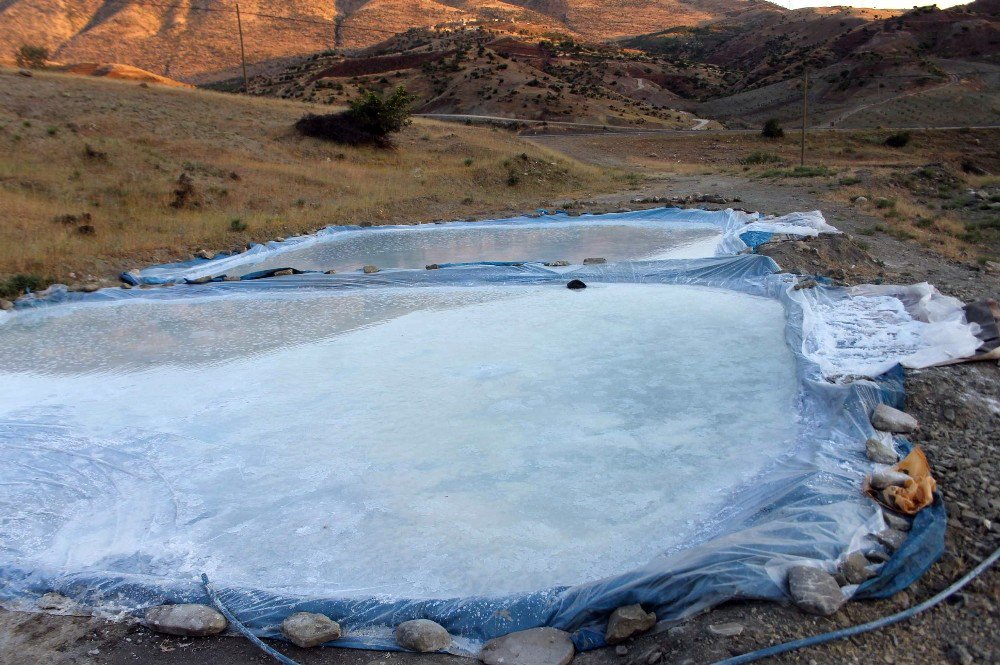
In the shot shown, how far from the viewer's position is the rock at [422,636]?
2361mm

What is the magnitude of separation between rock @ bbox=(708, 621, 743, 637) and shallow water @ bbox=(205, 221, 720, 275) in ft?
18.9

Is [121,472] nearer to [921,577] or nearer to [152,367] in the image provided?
[152,367]

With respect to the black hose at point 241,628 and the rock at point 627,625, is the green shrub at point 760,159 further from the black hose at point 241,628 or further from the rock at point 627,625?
the black hose at point 241,628

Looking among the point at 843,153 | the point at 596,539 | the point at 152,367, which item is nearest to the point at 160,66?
the point at 843,153

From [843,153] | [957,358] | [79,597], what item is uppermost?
[843,153]

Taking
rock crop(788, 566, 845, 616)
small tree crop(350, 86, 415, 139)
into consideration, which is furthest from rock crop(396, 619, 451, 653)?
small tree crop(350, 86, 415, 139)

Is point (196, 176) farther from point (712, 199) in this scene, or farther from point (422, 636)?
point (422, 636)

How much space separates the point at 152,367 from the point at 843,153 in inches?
816

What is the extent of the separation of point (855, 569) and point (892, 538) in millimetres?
306

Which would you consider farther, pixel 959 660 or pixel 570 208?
pixel 570 208

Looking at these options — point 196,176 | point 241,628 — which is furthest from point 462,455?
point 196,176

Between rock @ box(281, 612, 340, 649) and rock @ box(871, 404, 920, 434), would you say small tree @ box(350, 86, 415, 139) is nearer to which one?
rock @ box(871, 404, 920, 434)

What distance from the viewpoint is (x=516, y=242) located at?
9.32m

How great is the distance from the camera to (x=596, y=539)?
2.87 meters
